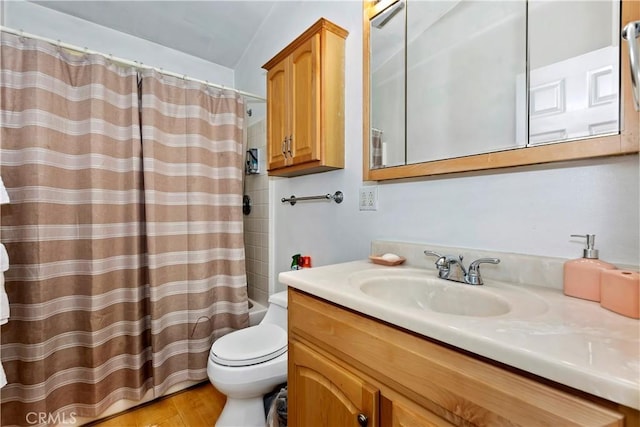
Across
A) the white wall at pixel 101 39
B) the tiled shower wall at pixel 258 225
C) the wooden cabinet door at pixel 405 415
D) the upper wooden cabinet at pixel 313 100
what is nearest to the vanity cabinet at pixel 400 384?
the wooden cabinet door at pixel 405 415

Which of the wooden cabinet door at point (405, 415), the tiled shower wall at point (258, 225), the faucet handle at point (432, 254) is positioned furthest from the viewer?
the tiled shower wall at point (258, 225)

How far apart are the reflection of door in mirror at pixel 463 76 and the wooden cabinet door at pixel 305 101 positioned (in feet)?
1.46

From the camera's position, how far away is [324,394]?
0.80 metres

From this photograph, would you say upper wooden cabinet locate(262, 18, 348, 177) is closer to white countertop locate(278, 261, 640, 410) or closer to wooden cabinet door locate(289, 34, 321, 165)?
wooden cabinet door locate(289, 34, 321, 165)

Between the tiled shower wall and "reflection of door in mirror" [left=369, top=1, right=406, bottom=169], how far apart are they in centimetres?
102

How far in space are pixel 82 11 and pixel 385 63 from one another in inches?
82.6

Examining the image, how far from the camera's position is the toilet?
1241 mm

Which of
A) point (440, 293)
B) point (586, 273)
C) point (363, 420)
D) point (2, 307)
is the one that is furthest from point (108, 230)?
point (586, 273)

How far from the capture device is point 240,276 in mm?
1869

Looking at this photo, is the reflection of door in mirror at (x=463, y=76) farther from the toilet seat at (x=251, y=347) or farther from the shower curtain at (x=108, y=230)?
the shower curtain at (x=108, y=230)

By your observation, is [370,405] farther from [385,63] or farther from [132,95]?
[132,95]

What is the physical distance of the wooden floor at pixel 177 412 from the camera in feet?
4.82

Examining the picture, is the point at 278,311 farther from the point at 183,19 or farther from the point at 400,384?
the point at 183,19

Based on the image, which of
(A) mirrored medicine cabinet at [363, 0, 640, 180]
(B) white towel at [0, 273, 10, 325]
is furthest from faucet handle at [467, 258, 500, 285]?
(B) white towel at [0, 273, 10, 325]
